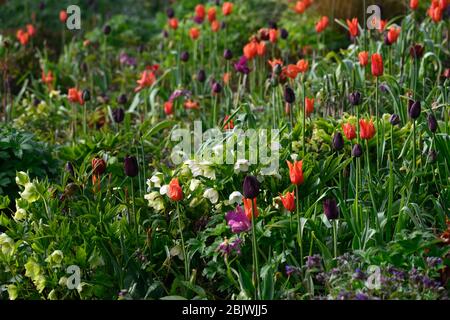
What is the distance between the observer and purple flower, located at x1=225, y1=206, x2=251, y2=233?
302 cm

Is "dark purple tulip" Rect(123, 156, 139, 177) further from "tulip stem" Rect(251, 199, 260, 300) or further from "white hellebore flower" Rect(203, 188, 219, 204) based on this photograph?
"tulip stem" Rect(251, 199, 260, 300)

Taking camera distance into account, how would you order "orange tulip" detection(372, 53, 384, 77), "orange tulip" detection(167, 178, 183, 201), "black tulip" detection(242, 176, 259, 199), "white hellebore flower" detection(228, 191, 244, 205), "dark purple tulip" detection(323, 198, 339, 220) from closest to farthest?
"black tulip" detection(242, 176, 259, 199) < "dark purple tulip" detection(323, 198, 339, 220) < "orange tulip" detection(167, 178, 183, 201) < "white hellebore flower" detection(228, 191, 244, 205) < "orange tulip" detection(372, 53, 384, 77)

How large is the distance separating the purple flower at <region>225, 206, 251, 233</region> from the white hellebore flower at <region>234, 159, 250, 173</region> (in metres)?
0.25

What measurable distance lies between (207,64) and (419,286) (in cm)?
381

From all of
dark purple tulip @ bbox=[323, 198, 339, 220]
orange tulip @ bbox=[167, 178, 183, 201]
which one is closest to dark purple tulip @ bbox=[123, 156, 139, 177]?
orange tulip @ bbox=[167, 178, 183, 201]

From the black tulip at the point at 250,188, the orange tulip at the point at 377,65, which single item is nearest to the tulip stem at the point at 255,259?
the black tulip at the point at 250,188

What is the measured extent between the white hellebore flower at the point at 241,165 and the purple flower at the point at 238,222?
0.25 metres

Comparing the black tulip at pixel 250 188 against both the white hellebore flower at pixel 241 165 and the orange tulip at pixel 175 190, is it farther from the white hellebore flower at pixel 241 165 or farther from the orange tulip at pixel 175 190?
the white hellebore flower at pixel 241 165

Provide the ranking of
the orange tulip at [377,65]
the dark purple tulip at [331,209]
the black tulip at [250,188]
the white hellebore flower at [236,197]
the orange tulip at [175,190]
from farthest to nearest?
1. the orange tulip at [377,65]
2. the white hellebore flower at [236,197]
3. the orange tulip at [175,190]
4. the dark purple tulip at [331,209]
5. the black tulip at [250,188]

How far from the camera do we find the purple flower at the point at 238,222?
302 centimetres

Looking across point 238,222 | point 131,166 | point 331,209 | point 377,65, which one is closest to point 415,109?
point 377,65

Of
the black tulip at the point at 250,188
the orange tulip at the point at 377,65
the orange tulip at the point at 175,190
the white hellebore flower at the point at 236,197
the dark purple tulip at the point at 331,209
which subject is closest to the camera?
the black tulip at the point at 250,188

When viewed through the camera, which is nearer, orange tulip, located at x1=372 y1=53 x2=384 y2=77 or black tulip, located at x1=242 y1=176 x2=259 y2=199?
black tulip, located at x1=242 y1=176 x2=259 y2=199
